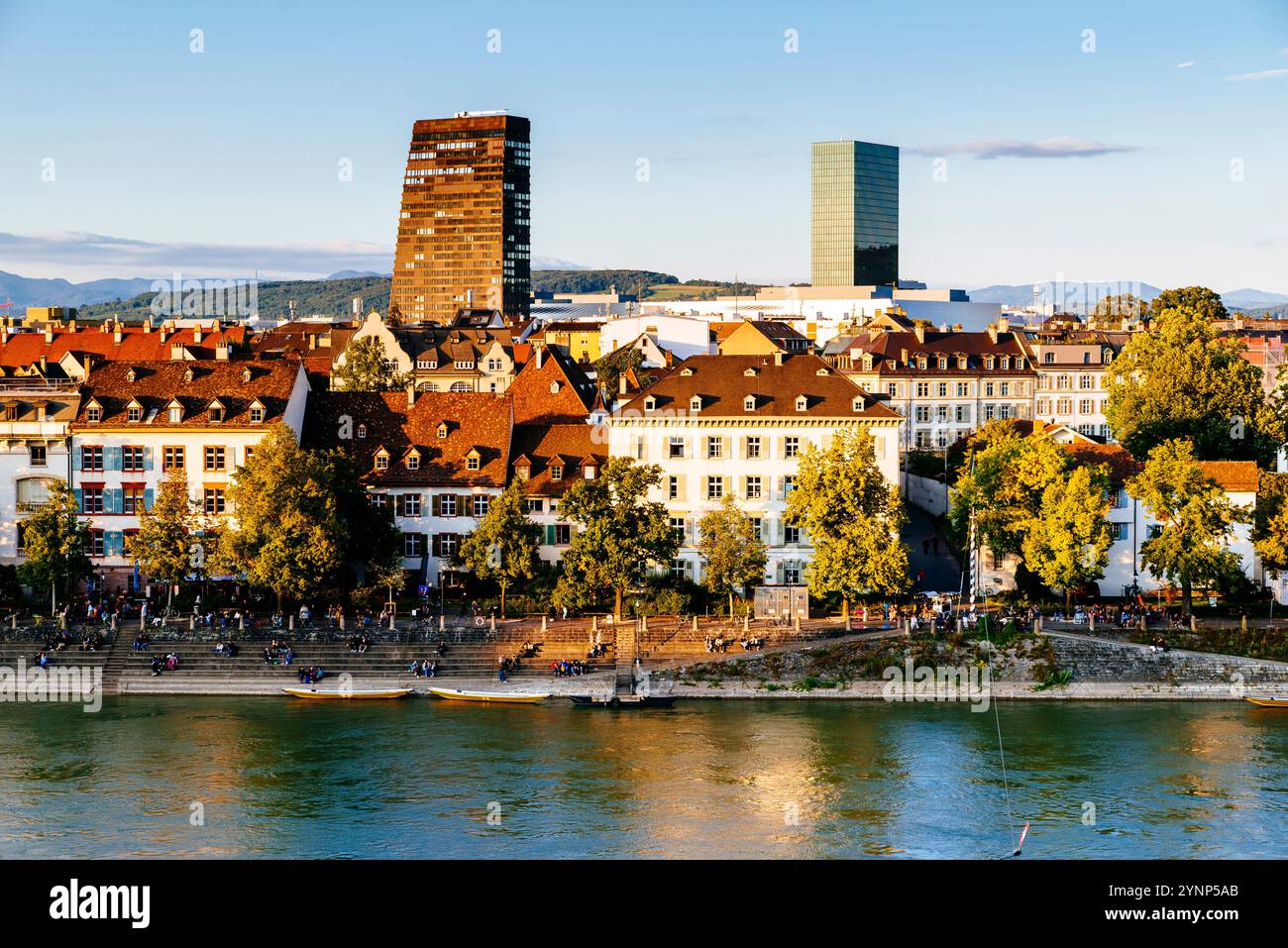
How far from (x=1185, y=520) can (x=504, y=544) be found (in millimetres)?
23813

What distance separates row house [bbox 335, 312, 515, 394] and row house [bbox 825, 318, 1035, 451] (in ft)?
78.6

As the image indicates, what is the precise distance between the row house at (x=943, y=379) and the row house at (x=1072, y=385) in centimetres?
145

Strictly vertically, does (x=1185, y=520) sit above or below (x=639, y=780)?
above

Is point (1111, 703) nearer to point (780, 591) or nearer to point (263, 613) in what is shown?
point (780, 591)

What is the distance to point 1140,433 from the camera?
75875 millimetres

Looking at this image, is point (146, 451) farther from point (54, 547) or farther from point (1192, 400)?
point (1192, 400)

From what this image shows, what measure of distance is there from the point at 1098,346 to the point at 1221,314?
31.5 meters

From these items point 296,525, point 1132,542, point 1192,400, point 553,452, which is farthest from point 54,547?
point 1192,400

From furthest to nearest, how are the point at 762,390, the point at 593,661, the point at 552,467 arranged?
the point at 552,467, the point at 762,390, the point at 593,661

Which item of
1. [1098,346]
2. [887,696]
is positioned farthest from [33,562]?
[1098,346]

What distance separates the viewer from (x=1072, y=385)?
97.9 m

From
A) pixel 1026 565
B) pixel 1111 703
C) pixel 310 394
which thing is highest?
pixel 310 394

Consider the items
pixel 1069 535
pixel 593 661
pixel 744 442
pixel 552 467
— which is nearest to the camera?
pixel 593 661

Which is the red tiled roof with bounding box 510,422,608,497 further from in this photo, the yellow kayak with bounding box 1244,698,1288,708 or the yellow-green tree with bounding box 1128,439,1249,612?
the yellow kayak with bounding box 1244,698,1288,708
